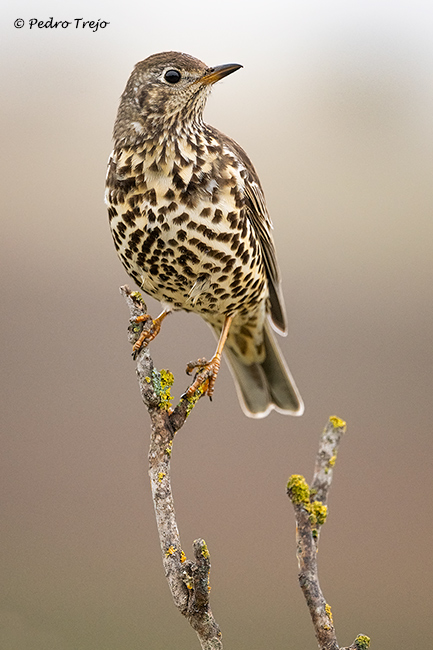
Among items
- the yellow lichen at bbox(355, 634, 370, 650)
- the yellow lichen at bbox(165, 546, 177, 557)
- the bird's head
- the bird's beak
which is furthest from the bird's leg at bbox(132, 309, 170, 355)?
the yellow lichen at bbox(355, 634, 370, 650)

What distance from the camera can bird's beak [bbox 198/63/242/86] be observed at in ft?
7.57

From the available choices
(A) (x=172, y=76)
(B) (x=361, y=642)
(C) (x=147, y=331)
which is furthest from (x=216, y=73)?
(B) (x=361, y=642)

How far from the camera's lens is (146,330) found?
2.40 metres

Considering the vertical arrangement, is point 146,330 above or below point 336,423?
above

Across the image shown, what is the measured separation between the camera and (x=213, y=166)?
2355 millimetres

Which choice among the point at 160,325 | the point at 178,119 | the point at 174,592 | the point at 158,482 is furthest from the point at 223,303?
the point at 174,592

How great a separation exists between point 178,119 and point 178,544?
4.63 ft

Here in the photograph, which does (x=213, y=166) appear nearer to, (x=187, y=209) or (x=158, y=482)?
(x=187, y=209)

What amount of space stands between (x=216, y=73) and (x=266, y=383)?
1.38 metres

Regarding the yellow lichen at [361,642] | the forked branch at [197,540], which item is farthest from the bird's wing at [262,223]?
the yellow lichen at [361,642]

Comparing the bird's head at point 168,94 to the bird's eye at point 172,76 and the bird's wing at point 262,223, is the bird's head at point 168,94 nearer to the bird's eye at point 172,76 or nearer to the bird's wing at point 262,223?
the bird's eye at point 172,76

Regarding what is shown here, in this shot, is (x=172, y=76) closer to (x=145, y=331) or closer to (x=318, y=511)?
(x=145, y=331)

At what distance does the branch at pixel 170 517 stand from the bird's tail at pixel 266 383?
0.92 metres

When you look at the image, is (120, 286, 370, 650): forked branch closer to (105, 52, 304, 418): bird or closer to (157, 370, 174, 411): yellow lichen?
(157, 370, 174, 411): yellow lichen
